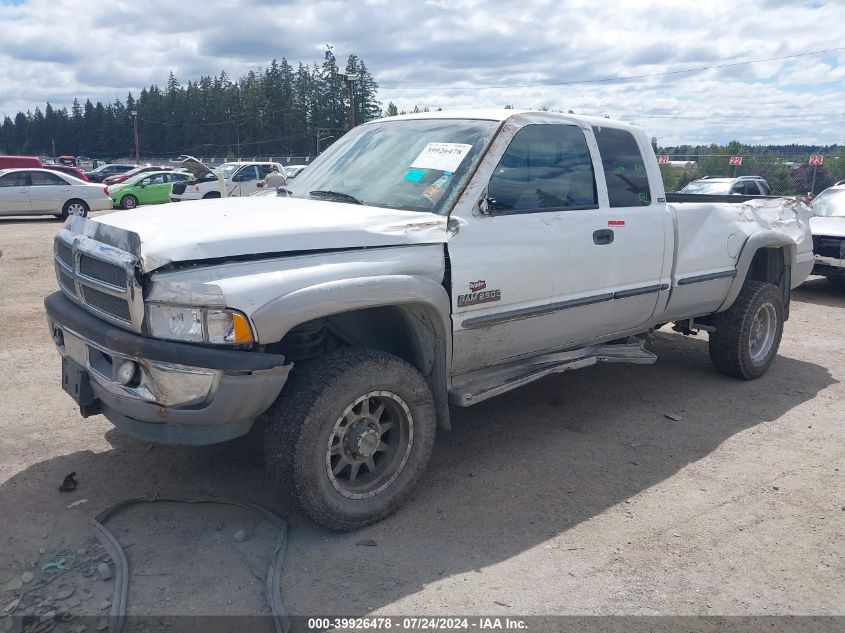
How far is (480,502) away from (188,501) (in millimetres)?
1542

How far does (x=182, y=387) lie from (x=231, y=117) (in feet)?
318

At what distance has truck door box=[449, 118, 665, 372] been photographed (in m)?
4.09

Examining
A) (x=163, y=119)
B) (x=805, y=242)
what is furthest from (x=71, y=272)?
(x=163, y=119)

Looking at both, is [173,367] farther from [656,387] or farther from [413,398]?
[656,387]

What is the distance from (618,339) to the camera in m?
5.55

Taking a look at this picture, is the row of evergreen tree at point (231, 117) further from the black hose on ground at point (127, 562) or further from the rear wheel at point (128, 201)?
the black hose on ground at point (127, 562)

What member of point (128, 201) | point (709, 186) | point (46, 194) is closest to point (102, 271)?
point (709, 186)

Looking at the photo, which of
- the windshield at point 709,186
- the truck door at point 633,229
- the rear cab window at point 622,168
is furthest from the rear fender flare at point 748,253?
the windshield at point 709,186

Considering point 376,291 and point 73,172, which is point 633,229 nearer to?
point 376,291

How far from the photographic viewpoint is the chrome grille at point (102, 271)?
3.40m

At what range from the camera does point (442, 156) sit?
4.33 metres

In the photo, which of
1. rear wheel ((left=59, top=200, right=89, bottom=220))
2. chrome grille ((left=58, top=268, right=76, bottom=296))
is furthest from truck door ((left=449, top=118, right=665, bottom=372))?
rear wheel ((left=59, top=200, right=89, bottom=220))

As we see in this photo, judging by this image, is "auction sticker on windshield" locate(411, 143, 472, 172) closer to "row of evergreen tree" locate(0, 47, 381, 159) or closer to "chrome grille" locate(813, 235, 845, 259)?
"chrome grille" locate(813, 235, 845, 259)

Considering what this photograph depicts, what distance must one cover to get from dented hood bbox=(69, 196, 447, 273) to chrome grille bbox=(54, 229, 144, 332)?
60mm
